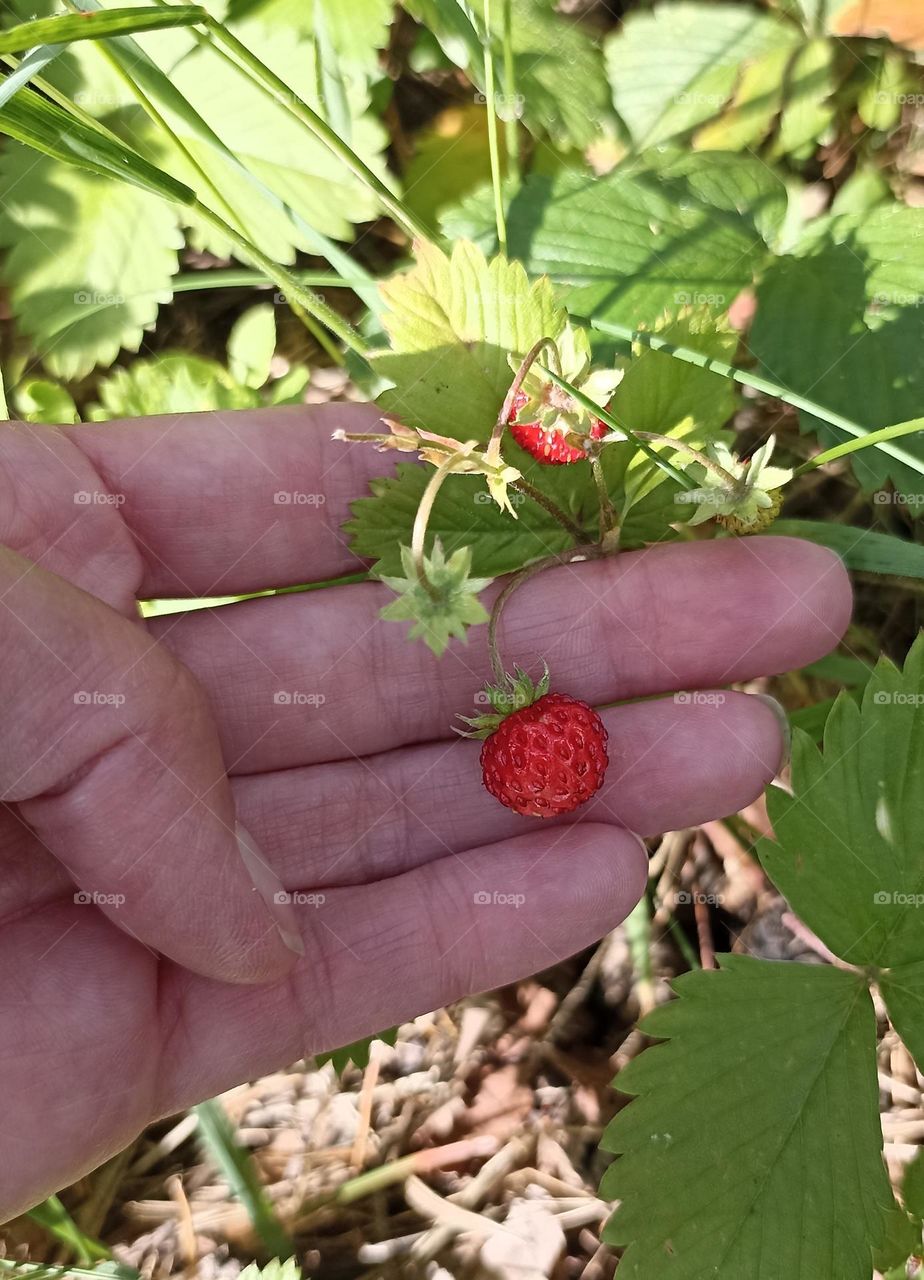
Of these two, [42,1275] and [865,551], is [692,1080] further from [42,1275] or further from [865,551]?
[42,1275]

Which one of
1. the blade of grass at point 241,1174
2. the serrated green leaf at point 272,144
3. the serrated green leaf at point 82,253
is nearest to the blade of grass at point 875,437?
the serrated green leaf at point 272,144

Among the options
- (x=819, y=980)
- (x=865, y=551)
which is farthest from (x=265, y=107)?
(x=819, y=980)

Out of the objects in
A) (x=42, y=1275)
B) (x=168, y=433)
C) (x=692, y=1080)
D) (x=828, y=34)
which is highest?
(x=828, y=34)

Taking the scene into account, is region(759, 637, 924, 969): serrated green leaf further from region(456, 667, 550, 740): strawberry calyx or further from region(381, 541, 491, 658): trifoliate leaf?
region(381, 541, 491, 658): trifoliate leaf

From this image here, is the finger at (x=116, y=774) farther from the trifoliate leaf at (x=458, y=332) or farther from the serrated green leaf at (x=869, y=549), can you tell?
the serrated green leaf at (x=869, y=549)

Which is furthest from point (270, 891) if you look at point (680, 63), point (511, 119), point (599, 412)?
point (680, 63)

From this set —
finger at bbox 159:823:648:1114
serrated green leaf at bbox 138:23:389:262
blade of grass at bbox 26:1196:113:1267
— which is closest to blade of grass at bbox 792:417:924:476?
finger at bbox 159:823:648:1114
